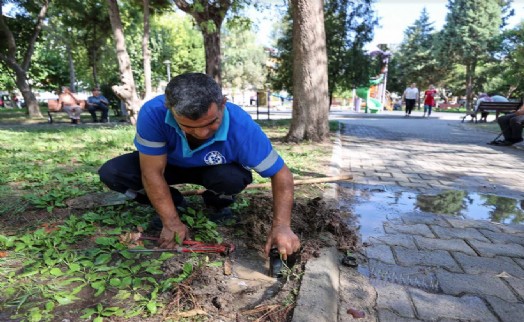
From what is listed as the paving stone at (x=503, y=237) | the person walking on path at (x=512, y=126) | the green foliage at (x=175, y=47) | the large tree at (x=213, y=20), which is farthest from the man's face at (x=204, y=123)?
the green foliage at (x=175, y=47)

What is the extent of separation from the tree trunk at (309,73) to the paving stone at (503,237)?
4.44 metres

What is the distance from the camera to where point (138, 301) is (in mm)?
1702

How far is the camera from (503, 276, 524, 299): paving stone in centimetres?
196

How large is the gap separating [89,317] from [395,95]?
163ft

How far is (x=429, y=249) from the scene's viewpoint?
8.21 ft

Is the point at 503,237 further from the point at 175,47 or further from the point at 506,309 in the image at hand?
the point at 175,47

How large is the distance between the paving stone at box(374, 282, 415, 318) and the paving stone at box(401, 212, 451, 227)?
116 cm

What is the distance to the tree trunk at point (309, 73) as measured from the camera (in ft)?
21.5

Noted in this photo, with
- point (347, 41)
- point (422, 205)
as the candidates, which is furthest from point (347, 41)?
point (422, 205)

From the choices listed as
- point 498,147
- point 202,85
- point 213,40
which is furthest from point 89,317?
point 213,40

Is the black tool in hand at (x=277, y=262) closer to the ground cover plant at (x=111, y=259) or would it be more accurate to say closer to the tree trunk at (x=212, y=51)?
the ground cover plant at (x=111, y=259)

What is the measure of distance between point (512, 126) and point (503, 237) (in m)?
5.57

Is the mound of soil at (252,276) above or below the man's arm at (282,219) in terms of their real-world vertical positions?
below

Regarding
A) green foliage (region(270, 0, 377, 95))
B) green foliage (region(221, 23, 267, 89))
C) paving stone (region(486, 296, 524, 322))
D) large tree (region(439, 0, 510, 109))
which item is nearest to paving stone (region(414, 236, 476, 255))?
paving stone (region(486, 296, 524, 322))
